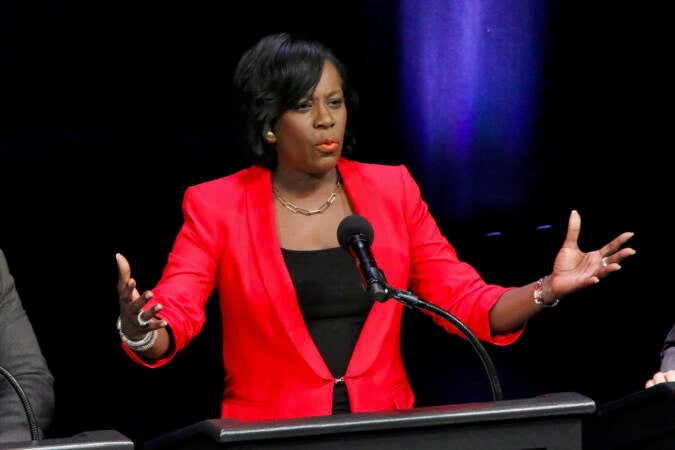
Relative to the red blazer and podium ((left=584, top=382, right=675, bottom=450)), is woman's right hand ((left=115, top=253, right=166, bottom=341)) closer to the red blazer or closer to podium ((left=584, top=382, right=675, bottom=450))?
the red blazer

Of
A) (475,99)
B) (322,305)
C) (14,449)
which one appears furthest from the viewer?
(475,99)

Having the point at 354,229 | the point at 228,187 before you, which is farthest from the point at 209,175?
the point at 354,229

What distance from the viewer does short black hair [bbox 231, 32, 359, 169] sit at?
248cm

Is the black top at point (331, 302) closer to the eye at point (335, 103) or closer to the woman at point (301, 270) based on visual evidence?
the woman at point (301, 270)

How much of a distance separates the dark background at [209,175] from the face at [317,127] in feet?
3.67

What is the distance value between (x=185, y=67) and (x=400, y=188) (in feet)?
3.89

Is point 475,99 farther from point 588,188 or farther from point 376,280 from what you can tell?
point 376,280

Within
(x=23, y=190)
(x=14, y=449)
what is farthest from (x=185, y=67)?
(x=14, y=449)

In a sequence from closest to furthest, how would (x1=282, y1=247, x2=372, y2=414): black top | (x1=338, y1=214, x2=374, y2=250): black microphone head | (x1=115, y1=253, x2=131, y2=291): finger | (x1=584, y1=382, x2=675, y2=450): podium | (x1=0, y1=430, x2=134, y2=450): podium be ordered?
1. (x1=0, y1=430, x2=134, y2=450): podium
2. (x1=584, y1=382, x2=675, y2=450): podium
3. (x1=115, y1=253, x2=131, y2=291): finger
4. (x1=338, y1=214, x2=374, y2=250): black microphone head
5. (x1=282, y1=247, x2=372, y2=414): black top

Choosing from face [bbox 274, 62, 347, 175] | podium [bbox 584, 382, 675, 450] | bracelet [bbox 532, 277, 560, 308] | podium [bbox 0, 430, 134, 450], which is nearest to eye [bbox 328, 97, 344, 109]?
face [bbox 274, 62, 347, 175]

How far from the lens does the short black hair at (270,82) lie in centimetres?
248

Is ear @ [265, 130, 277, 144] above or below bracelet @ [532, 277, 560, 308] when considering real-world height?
above

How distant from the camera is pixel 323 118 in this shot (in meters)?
2.45

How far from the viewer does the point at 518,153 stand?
3914 mm
